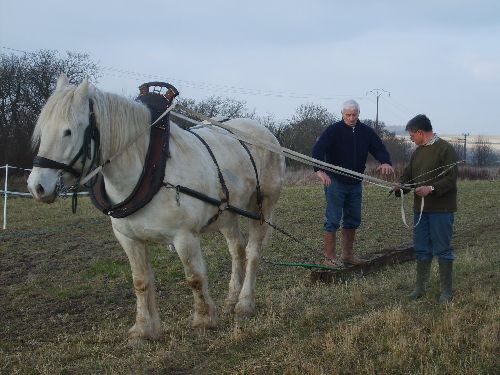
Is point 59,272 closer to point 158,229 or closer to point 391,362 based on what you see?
point 158,229

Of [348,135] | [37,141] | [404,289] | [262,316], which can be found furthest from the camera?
[348,135]

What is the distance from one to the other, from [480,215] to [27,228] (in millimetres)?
11220

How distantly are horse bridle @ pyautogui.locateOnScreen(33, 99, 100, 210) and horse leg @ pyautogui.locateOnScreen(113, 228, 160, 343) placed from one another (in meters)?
0.74

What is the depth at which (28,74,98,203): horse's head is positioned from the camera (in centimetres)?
396

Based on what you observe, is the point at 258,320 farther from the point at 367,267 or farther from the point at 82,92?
the point at 367,267

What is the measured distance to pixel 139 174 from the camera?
453 cm

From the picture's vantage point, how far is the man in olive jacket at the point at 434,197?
17.9 feet

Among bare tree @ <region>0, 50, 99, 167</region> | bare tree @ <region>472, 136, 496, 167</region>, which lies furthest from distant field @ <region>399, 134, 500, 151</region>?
bare tree @ <region>0, 50, 99, 167</region>

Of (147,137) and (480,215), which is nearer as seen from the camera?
(147,137)

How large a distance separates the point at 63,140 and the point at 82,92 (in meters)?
0.38

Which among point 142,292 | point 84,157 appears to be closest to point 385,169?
point 142,292

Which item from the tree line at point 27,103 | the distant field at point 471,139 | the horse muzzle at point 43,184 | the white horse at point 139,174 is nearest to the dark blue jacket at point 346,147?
the white horse at point 139,174

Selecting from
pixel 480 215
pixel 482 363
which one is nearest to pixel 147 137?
pixel 482 363

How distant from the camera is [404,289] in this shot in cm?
622
